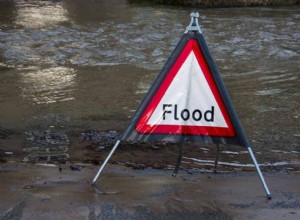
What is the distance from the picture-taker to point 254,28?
16.2m

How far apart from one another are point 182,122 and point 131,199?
816 mm

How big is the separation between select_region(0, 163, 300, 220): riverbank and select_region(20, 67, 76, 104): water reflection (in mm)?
3207

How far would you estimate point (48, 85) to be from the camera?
31.4 ft

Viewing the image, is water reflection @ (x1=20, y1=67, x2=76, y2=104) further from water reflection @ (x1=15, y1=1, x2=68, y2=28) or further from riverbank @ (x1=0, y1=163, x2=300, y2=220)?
water reflection @ (x1=15, y1=1, x2=68, y2=28)

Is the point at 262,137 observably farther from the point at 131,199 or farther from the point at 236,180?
the point at 131,199

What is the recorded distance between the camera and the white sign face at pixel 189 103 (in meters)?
4.97

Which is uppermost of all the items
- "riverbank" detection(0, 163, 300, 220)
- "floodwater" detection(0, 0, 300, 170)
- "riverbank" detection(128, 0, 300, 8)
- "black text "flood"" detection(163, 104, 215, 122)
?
"black text "flood"" detection(163, 104, 215, 122)

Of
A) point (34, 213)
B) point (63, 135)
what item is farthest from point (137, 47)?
point (34, 213)

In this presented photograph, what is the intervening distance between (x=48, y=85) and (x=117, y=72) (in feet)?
5.03

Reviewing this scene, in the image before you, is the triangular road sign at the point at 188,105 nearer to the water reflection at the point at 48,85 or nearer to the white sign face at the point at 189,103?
the white sign face at the point at 189,103

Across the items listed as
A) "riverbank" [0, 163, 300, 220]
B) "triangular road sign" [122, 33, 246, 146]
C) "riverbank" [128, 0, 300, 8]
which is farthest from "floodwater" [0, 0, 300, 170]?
"riverbank" [128, 0, 300, 8]

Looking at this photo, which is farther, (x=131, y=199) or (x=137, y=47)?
(x=137, y=47)

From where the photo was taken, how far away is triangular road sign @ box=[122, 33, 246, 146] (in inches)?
195

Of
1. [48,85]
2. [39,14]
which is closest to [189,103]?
[48,85]
